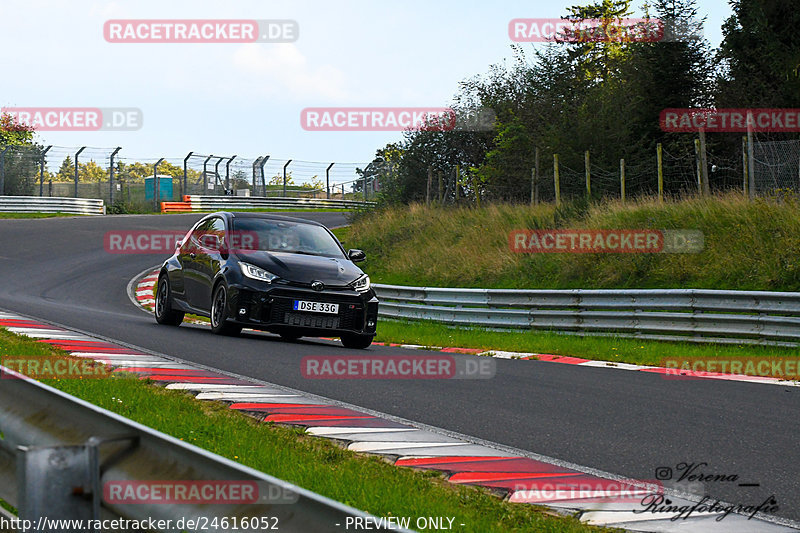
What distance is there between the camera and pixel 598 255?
1875cm

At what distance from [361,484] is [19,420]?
201cm

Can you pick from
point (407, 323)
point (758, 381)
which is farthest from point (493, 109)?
point (758, 381)

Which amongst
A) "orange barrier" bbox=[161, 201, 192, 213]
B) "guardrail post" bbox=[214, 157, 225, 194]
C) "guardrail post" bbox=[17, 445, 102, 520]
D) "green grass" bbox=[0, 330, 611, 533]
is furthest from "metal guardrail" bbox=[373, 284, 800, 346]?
"guardrail post" bbox=[214, 157, 225, 194]

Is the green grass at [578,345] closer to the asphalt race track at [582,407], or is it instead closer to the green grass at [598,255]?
the asphalt race track at [582,407]

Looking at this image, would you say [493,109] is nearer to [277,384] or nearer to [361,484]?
[277,384]

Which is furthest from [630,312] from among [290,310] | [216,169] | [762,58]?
[216,169]

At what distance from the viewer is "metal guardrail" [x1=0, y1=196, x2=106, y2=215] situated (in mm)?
42000

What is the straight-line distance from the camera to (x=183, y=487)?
2475 millimetres

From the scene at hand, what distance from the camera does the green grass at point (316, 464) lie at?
441 cm

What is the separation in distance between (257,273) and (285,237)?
3.87 feet

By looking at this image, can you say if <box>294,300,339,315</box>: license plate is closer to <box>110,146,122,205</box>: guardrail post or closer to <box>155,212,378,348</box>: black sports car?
<box>155,212,378,348</box>: black sports car

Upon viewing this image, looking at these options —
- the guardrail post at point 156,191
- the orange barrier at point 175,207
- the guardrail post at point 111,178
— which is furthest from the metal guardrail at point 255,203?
the guardrail post at point 111,178

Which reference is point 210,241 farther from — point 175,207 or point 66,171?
point 175,207

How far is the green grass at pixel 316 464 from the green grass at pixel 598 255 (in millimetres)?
10792
